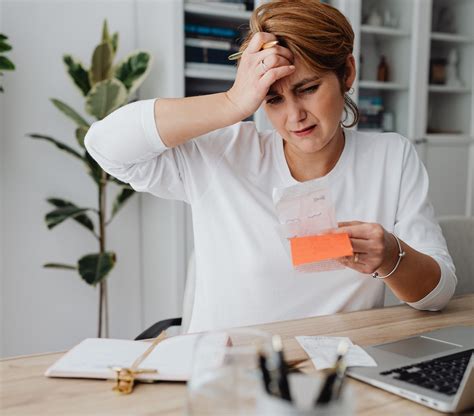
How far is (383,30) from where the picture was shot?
Result: 323 cm

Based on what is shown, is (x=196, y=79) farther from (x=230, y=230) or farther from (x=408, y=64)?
(x=230, y=230)

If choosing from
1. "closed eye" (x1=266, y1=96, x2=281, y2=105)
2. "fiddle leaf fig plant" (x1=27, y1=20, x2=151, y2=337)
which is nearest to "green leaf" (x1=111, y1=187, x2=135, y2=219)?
"fiddle leaf fig plant" (x1=27, y1=20, x2=151, y2=337)

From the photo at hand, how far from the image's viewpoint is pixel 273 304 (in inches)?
52.4

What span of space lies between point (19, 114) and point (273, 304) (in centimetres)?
179

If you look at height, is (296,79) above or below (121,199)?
above

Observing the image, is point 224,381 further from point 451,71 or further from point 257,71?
point 451,71

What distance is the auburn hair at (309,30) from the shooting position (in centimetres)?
123

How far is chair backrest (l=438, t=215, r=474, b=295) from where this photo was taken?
165cm

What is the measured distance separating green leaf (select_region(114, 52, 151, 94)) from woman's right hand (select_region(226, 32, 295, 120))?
1.29 metres

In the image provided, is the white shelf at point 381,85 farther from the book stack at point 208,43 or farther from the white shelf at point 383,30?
the book stack at point 208,43

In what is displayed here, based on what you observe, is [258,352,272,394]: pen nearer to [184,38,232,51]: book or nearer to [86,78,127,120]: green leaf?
[86,78,127,120]: green leaf

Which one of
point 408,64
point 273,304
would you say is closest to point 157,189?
point 273,304

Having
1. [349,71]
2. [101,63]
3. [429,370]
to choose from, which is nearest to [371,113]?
[101,63]

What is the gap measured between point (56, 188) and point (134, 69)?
700 mm
